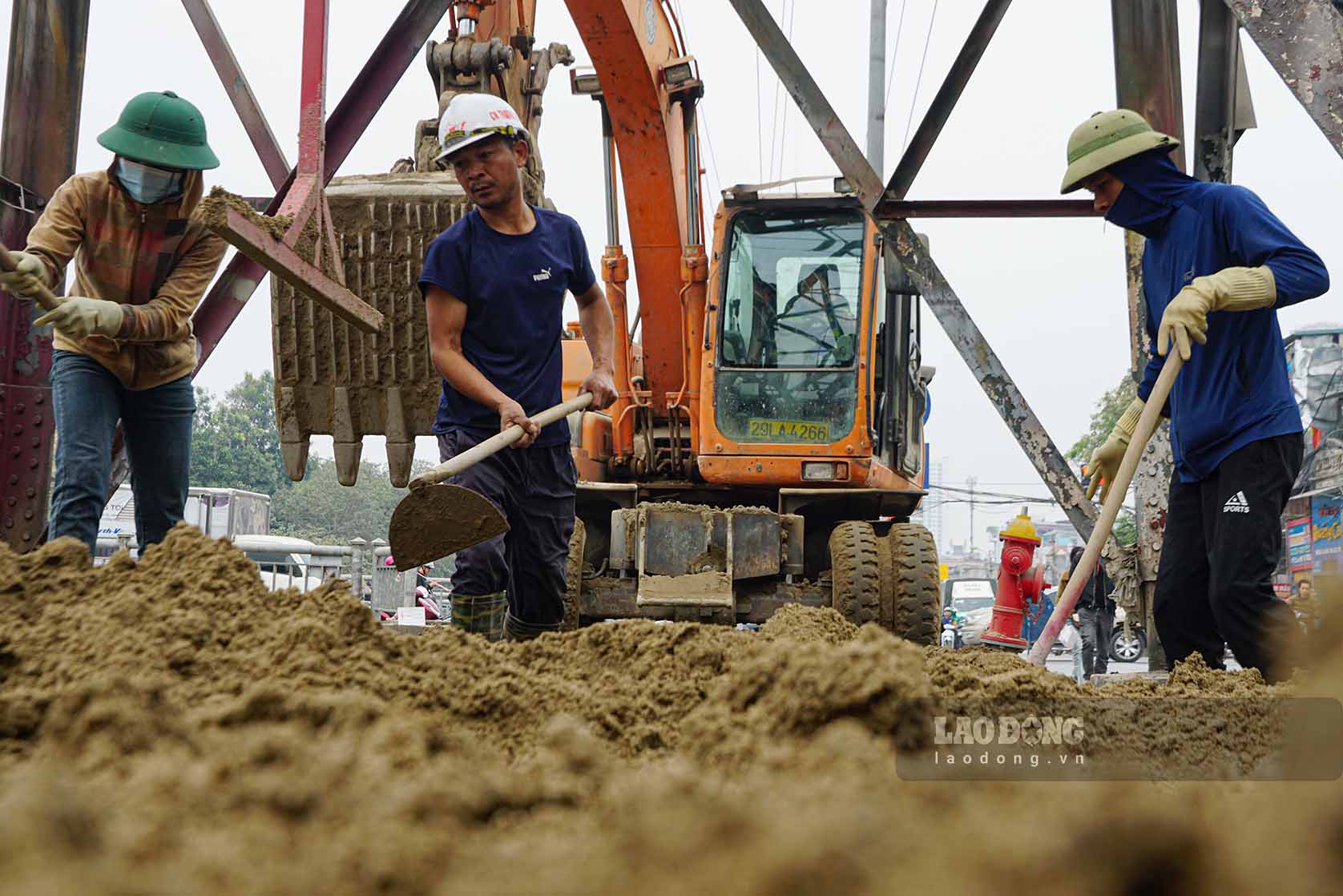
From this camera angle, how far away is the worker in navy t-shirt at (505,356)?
144 inches

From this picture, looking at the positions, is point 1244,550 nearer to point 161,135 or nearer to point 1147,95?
point 1147,95

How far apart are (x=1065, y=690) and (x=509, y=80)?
4.94 meters

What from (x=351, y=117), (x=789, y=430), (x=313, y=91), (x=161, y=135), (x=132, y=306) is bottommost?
(x=789, y=430)

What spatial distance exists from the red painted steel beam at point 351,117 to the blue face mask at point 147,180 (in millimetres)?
896

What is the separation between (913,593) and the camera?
21.0ft

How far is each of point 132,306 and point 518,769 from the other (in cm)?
285

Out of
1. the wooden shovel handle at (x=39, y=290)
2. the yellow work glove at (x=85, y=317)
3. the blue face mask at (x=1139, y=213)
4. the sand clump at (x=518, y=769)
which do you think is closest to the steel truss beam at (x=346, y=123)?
the yellow work glove at (x=85, y=317)

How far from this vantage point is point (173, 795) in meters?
1.18

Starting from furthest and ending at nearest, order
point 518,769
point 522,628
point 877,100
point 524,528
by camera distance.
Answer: point 877,100, point 522,628, point 524,528, point 518,769

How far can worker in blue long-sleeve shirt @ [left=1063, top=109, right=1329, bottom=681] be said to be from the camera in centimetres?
295

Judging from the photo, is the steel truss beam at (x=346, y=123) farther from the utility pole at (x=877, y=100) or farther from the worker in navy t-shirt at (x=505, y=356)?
the utility pole at (x=877, y=100)

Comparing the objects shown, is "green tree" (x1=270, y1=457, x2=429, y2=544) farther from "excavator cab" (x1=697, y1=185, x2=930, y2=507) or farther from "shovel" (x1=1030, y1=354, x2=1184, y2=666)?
"shovel" (x1=1030, y1=354, x2=1184, y2=666)

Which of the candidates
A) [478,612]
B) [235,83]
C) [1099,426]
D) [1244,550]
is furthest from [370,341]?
[1099,426]

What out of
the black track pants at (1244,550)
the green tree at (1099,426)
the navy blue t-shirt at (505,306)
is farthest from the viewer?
the green tree at (1099,426)
